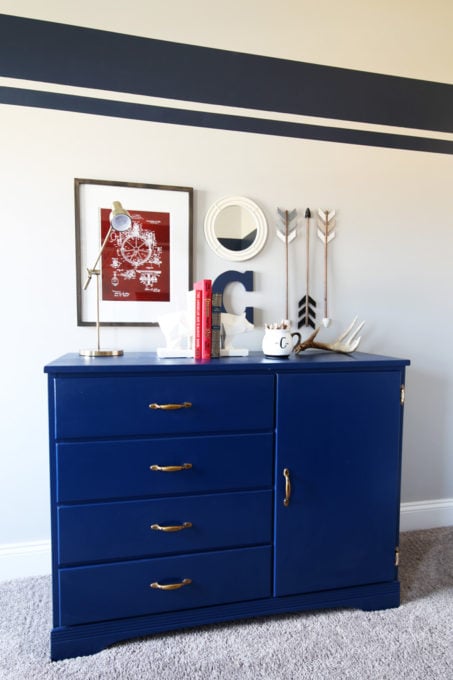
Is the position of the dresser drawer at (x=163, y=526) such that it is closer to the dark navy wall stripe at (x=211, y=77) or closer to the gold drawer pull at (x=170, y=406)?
the gold drawer pull at (x=170, y=406)

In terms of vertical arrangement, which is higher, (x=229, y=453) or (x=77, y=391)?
(x=77, y=391)

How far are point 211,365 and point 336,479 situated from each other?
0.65 m

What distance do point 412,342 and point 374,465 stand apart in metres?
0.85

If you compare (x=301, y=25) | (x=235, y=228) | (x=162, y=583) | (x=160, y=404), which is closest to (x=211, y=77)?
(x=301, y=25)

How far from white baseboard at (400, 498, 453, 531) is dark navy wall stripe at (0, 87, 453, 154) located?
74.8 inches

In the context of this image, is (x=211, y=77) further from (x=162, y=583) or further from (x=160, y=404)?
(x=162, y=583)

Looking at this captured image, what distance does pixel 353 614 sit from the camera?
1470mm

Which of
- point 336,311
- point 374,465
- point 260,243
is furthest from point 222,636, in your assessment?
point 260,243

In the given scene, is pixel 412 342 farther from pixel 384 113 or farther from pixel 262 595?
pixel 262 595

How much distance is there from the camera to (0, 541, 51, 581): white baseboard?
1.64 m

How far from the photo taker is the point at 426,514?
2.08m

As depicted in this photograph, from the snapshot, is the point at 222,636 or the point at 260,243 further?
the point at 260,243

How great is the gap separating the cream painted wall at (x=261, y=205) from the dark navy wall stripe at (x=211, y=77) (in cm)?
6

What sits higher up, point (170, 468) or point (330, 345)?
point (330, 345)
